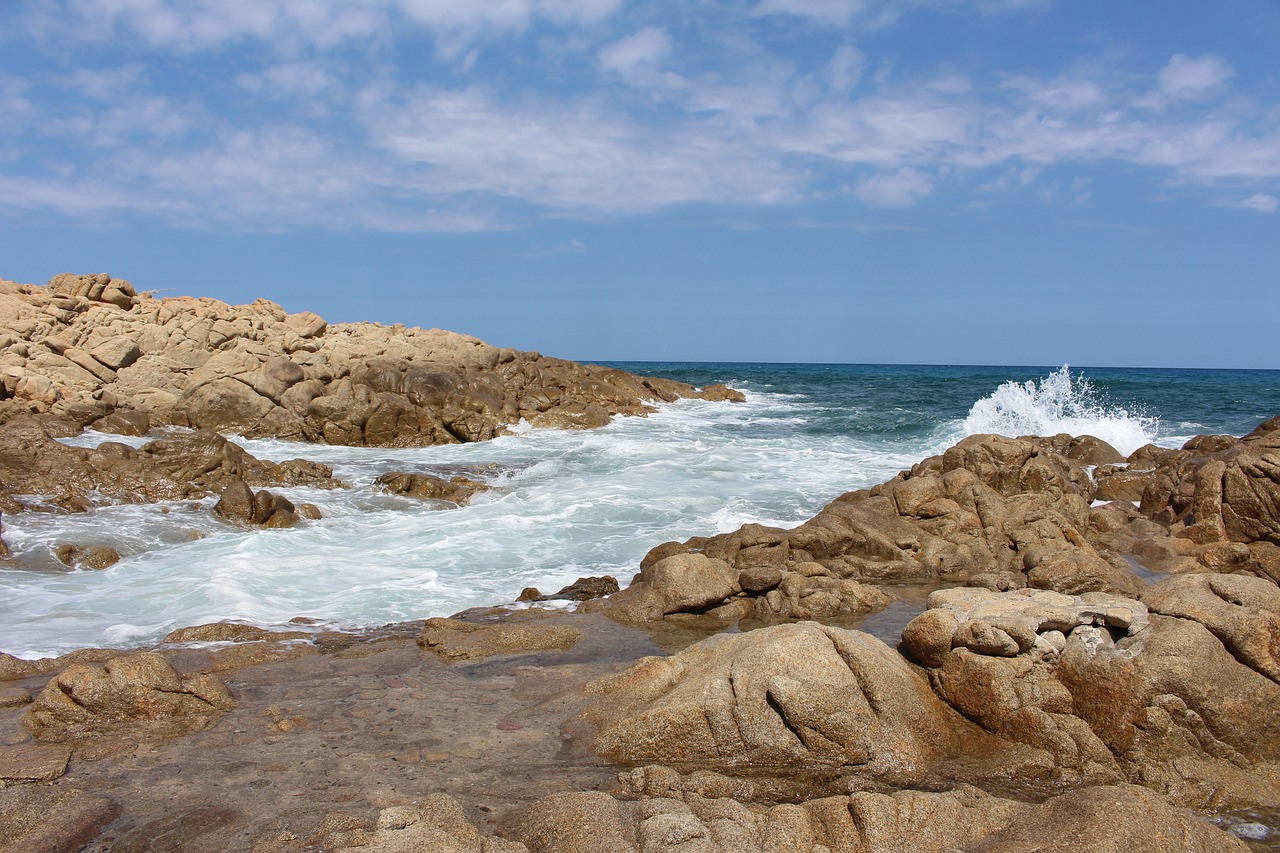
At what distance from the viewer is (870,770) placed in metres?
5.20

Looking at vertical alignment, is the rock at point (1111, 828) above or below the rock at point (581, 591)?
above

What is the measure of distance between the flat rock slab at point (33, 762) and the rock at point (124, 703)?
0.68ft

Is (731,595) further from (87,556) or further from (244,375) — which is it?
(244,375)

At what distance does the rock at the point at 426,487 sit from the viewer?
16938 mm

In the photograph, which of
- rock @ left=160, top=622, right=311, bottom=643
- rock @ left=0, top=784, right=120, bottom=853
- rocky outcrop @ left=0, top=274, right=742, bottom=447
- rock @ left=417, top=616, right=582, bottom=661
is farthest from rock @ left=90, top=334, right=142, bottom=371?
rock @ left=0, top=784, right=120, bottom=853

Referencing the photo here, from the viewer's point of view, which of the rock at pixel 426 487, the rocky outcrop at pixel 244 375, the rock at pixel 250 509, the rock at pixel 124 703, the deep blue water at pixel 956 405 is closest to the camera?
the rock at pixel 124 703

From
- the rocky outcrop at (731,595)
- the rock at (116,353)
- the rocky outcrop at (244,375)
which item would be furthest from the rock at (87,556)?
the rock at (116,353)

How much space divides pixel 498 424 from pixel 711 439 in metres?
6.65

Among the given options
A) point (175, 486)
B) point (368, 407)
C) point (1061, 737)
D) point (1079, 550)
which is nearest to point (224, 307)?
point (368, 407)

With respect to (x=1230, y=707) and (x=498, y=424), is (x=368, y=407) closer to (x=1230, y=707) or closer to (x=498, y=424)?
(x=498, y=424)

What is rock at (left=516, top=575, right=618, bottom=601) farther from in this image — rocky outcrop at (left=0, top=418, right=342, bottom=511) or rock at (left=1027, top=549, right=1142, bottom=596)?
rocky outcrop at (left=0, top=418, right=342, bottom=511)

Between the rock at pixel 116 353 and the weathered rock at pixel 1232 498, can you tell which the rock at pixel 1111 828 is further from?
the rock at pixel 116 353

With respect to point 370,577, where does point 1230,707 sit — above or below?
above

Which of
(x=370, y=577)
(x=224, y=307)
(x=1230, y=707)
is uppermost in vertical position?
(x=224, y=307)
